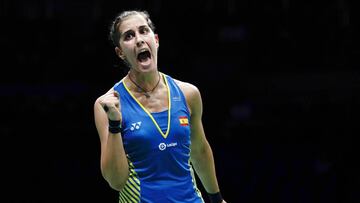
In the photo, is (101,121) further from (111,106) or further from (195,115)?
(195,115)

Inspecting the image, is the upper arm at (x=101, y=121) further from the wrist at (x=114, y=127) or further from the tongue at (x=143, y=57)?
the tongue at (x=143, y=57)

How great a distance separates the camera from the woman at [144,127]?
3.45m

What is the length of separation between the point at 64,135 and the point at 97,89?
1320mm

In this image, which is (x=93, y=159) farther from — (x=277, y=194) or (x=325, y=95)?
(x=325, y=95)

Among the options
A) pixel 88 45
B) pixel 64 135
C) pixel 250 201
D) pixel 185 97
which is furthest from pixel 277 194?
pixel 88 45

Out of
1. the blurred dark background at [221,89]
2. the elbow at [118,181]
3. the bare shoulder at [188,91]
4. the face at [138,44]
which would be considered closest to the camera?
the elbow at [118,181]

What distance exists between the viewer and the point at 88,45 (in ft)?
33.3

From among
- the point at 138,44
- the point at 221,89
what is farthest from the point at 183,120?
the point at 221,89

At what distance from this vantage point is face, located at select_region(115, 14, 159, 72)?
3.65m

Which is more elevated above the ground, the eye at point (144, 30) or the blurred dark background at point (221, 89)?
the eye at point (144, 30)

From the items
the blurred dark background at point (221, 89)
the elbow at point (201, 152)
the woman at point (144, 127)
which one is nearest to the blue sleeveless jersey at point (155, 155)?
the woman at point (144, 127)

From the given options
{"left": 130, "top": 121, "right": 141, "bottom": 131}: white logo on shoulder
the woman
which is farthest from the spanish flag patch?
A: {"left": 130, "top": 121, "right": 141, "bottom": 131}: white logo on shoulder

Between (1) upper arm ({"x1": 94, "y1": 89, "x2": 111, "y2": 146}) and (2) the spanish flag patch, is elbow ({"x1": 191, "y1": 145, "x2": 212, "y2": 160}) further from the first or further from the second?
(1) upper arm ({"x1": 94, "y1": 89, "x2": 111, "y2": 146})

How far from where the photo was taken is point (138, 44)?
3643 millimetres
